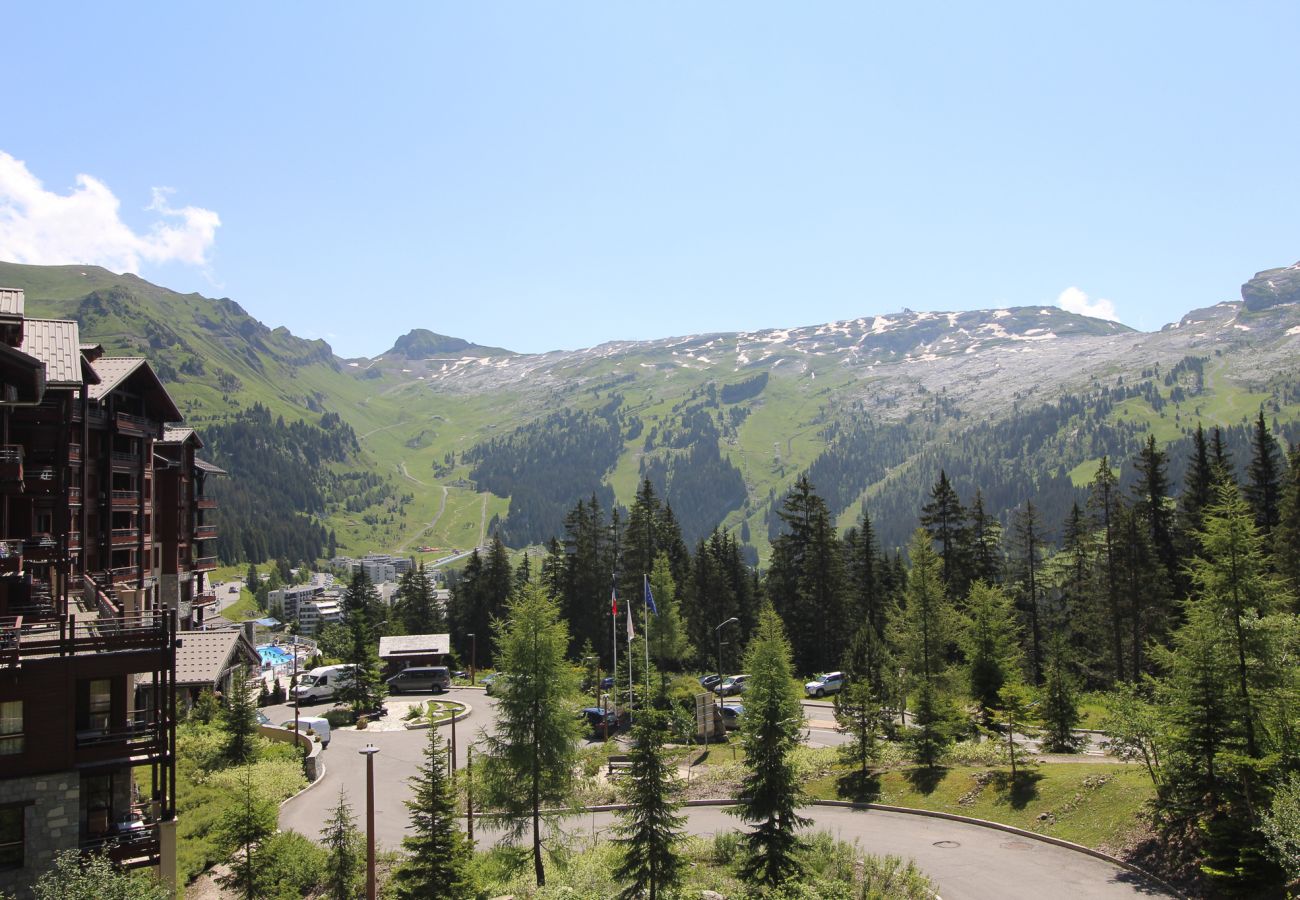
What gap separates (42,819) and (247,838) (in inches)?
253

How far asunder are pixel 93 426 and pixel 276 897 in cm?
2679

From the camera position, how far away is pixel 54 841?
22156mm

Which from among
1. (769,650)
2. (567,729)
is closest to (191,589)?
(567,729)

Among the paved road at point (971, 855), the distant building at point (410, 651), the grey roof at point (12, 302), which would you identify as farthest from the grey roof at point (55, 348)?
the distant building at point (410, 651)

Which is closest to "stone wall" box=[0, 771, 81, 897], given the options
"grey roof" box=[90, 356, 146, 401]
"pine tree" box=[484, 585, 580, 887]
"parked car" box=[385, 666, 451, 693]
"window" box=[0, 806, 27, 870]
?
"window" box=[0, 806, 27, 870]

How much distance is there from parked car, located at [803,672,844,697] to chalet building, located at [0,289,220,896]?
47.7m

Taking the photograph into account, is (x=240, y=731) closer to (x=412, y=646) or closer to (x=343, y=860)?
(x=343, y=860)

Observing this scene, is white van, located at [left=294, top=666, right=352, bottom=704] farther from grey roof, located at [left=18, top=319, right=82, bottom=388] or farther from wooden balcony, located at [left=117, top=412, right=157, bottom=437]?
grey roof, located at [left=18, top=319, right=82, bottom=388]

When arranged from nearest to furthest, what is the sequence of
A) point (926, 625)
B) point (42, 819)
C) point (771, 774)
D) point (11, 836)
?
point (11, 836)
point (42, 819)
point (771, 774)
point (926, 625)

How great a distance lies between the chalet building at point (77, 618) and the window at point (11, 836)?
0.03 m

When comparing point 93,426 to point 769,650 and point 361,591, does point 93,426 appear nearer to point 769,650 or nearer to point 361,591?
point 769,650

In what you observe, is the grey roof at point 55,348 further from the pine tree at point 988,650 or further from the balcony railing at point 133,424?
the pine tree at point 988,650

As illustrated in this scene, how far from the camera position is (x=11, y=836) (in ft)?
72.4

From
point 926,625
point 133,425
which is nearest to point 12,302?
point 133,425
